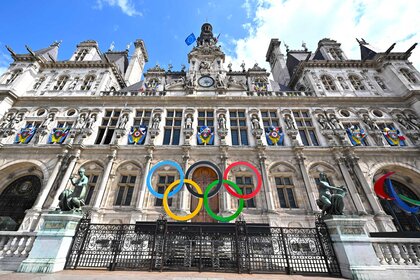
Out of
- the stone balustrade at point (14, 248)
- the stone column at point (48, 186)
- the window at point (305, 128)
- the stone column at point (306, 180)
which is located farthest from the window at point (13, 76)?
the window at point (305, 128)

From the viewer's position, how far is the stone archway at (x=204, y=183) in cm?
1185

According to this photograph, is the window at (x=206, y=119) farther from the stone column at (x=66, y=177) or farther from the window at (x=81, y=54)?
the window at (x=81, y=54)

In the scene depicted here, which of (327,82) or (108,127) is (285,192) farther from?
(108,127)

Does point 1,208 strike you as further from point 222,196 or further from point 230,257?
point 230,257

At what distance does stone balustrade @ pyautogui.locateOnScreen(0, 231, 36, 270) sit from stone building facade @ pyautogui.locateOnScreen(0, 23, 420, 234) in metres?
3.83

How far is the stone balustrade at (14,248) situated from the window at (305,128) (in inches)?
676

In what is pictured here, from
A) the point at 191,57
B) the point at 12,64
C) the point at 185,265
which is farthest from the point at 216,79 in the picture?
the point at 12,64

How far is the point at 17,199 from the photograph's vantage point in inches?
509

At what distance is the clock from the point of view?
58.3 ft

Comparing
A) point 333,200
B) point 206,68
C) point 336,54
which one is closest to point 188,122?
point 206,68

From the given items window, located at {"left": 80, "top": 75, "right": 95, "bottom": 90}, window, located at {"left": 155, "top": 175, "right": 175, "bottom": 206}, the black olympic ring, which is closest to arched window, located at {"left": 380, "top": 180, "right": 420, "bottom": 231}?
the black olympic ring

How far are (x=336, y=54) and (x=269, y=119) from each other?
1463 centimetres

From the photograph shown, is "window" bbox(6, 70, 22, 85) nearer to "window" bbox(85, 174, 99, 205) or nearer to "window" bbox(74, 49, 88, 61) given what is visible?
"window" bbox(74, 49, 88, 61)

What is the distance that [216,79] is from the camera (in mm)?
17719
